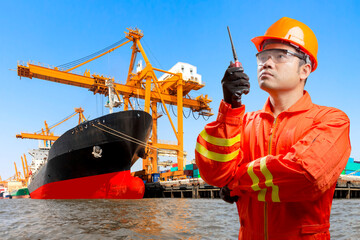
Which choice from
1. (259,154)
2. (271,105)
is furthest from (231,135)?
(271,105)

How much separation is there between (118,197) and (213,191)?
7.37 m

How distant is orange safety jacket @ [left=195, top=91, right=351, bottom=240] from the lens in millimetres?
1206

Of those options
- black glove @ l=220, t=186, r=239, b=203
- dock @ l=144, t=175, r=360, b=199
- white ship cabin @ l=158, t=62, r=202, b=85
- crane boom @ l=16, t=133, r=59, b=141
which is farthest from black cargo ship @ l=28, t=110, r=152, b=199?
crane boom @ l=16, t=133, r=59, b=141

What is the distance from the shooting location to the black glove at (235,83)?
4.15 ft

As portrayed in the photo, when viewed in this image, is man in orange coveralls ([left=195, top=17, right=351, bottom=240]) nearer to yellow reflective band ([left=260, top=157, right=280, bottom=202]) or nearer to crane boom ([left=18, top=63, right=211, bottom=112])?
yellow reflective band ([left=260, top=157, right=280, bottom=202])

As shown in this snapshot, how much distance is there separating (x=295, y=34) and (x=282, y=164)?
716mm

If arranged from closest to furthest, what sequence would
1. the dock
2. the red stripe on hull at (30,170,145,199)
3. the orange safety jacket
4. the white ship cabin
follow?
the orange safety jacket → the red stripe on hull at (30,170,145,199) → the dock → the white ship cabin

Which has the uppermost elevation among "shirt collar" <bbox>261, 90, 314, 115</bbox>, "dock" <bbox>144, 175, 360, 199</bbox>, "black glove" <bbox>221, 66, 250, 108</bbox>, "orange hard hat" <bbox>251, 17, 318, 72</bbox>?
"orange hard hat" <bbox>251, 17, 318, 72</bbox>

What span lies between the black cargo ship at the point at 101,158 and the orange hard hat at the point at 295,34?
17.0 meters

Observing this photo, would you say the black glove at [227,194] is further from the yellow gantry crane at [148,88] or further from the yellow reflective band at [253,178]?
the yellow gantry crane at [148,88]

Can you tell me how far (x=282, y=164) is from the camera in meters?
1.20

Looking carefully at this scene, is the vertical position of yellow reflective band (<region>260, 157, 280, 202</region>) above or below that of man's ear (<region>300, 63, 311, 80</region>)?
below

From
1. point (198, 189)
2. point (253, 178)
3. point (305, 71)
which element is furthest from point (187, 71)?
point (253, 178)

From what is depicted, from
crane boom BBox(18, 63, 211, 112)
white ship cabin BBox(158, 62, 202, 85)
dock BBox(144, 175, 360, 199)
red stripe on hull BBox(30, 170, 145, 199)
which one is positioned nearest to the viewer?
red stripe on hull BBox(30, 170, 145, 199)
